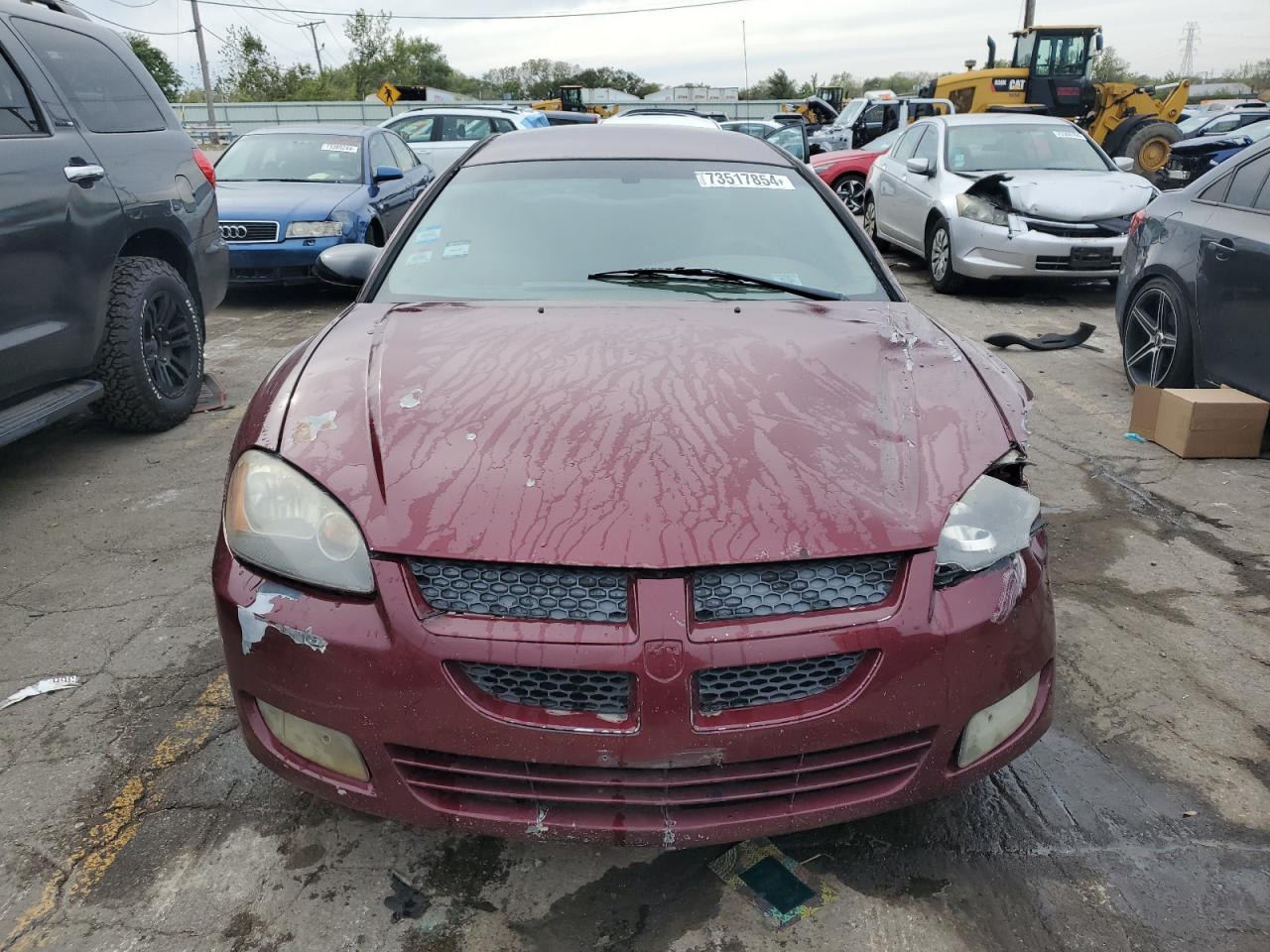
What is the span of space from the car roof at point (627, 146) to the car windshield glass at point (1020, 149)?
597 cm

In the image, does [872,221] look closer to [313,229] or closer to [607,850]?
[313,229]

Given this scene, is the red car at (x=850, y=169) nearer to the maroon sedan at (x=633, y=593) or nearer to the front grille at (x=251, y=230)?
the front grille at (x=251, y=230)

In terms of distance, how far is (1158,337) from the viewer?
5148 mm

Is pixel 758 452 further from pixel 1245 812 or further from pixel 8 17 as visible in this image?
pixel 8 17

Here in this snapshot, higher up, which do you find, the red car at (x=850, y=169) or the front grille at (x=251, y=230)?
the front grille at (x=251, y=230)

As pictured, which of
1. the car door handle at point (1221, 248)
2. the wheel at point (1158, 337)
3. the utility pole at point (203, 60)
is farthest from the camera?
the utility pole at point (203, 60)

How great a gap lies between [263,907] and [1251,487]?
13.7ft

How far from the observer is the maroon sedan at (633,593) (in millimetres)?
1671

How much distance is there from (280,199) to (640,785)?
7.64 meters

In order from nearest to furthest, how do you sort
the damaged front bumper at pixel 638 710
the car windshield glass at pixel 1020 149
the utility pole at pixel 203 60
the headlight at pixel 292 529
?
the damaged front bumper at pixel 638 710 → the headlight at pixel 292 529 → the car windshield glass at pixel 1020 149 → the utility pole at pixel 203 60

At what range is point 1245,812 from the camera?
2203 mm

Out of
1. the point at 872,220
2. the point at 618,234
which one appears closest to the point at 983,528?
the point at 618,234

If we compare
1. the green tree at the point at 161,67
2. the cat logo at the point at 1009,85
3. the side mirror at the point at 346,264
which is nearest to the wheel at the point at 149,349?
the side mirror at the point at 346,264

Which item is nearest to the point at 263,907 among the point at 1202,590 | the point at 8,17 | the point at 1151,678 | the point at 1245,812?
the point at 1245,812
